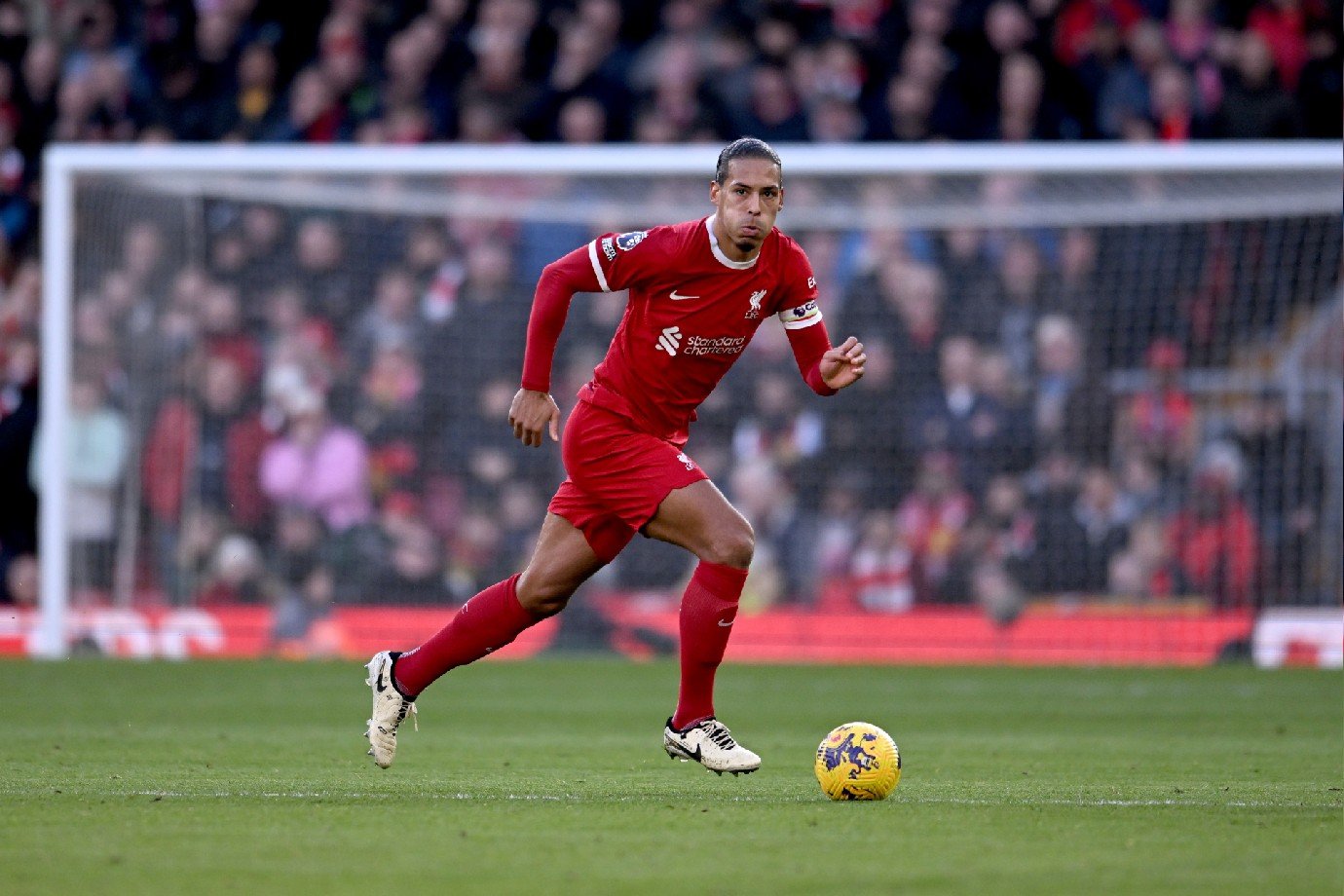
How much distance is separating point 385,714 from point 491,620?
50 centimetres

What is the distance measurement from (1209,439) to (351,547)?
6.46 m

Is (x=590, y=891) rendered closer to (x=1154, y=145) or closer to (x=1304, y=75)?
(x=1154, y=145)

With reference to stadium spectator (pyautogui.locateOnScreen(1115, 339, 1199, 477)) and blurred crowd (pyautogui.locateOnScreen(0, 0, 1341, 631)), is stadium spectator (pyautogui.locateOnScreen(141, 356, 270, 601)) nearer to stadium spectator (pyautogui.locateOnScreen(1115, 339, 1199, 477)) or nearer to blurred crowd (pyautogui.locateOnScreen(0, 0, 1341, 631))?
blurred crowd (pyautogui.locateOnScreen(0, 0, 1341, 631))

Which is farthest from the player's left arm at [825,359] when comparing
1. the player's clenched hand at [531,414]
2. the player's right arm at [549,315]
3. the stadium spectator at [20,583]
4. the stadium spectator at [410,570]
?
the stadium spectator at [20,583]

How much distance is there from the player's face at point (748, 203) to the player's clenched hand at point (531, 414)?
2.77 feet

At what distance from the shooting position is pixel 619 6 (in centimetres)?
1712

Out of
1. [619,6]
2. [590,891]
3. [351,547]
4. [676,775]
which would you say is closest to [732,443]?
[351,547]

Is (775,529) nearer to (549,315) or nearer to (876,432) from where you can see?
(876,432)

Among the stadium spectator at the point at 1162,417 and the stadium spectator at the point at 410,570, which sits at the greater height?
the stadium spectator at the point at 1162,417

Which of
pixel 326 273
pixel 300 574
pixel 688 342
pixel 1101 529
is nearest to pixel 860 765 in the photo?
pixel 688 342

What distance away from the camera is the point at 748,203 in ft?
21.7

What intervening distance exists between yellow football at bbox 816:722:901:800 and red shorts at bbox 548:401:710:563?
1.08 metres

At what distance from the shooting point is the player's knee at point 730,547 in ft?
21.7

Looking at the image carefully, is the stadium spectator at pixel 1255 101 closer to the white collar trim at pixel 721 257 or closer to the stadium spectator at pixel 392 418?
the stadium spectator at pixel 392 418
